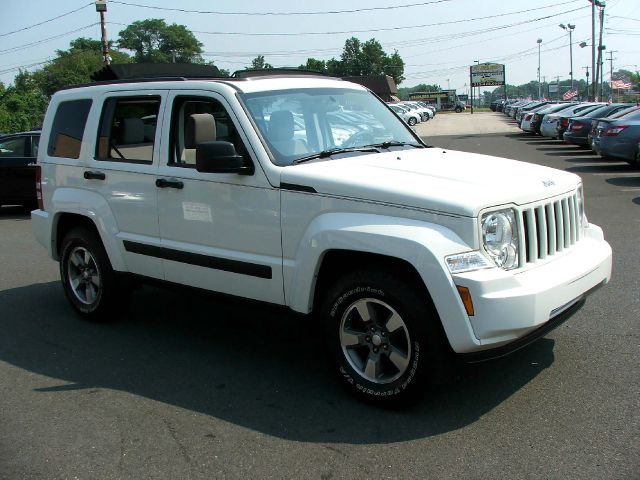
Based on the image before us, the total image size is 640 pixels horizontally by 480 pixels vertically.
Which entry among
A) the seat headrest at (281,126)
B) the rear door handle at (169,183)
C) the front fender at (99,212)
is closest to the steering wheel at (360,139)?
the seat headrest at (281,126)

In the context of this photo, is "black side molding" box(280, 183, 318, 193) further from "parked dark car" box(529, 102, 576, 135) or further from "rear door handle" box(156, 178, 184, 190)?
"parked dark car" box(529, 102, 576, 135)

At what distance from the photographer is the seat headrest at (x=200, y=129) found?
15.9 ft

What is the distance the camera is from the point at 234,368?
197 inches

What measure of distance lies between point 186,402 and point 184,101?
2240mm

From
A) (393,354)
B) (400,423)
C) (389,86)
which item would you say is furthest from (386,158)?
(389,86)

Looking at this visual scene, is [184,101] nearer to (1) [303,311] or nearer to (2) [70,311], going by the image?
(1) [303,311]

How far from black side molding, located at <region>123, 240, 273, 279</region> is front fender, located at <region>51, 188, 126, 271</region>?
0.56 ft

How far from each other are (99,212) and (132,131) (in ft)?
2.42

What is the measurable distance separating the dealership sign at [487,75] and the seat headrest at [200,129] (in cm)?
10047

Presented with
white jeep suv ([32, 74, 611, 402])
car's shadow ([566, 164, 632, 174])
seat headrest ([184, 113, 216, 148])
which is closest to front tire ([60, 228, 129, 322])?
white jeep suv ([32, 74, 611, 402])

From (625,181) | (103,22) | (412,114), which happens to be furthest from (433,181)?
(412,114)

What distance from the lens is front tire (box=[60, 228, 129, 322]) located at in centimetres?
595

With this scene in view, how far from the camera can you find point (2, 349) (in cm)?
561

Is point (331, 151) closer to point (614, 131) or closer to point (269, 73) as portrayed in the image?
point (269, 73)
